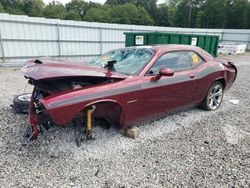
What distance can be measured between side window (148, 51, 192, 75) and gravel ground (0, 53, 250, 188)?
1.08m

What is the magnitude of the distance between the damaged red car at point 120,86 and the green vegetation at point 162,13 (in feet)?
133

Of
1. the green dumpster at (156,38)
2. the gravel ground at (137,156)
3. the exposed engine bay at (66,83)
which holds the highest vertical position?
the green dumpster at (156,38)

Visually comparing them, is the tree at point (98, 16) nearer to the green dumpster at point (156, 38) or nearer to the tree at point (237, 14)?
the tree at point (237, 14)

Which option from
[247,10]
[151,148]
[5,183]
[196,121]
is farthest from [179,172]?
[247,10]

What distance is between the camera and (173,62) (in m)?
3.91

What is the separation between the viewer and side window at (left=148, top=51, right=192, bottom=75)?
3551mm

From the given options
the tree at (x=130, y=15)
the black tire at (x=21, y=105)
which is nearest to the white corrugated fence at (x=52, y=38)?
the black tire at (x=21, y=105)

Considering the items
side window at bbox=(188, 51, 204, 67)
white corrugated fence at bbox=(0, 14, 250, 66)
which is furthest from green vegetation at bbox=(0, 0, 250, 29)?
side window at bbox=(188, 51, 204, 67)

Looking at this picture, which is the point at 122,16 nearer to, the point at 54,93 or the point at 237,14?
the point at 237,14

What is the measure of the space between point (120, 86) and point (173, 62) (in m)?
1.38

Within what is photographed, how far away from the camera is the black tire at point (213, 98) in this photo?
4621mm

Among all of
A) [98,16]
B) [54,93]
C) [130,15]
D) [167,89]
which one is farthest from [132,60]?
[130,15]

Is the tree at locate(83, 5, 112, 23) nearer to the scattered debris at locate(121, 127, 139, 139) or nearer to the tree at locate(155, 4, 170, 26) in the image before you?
the tree at locate(155, 4, 170, 26)

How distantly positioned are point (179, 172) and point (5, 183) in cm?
210
